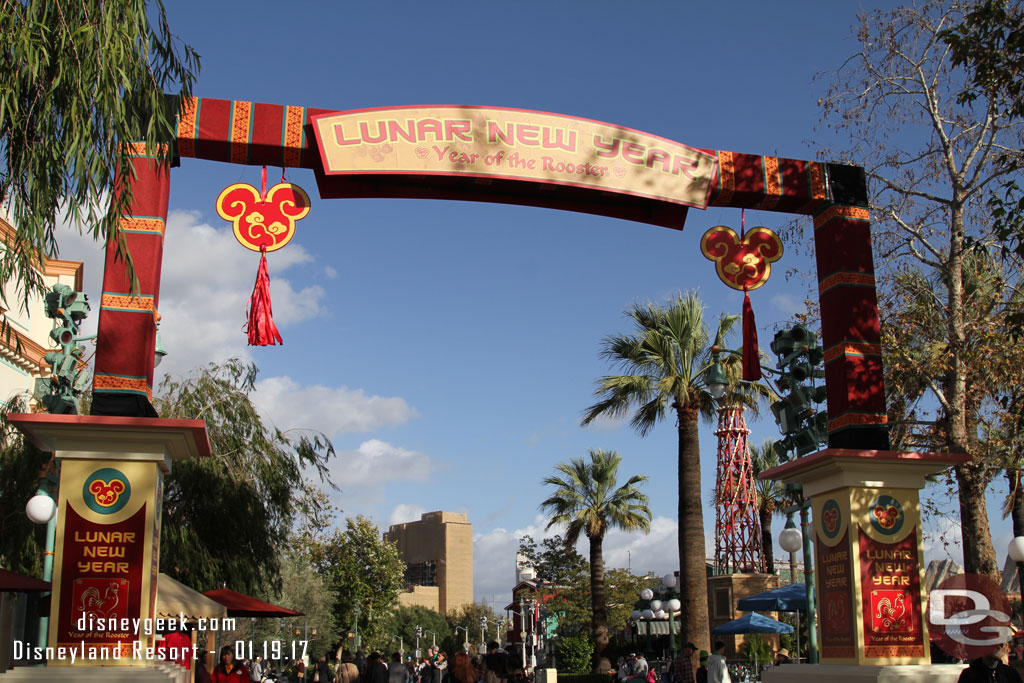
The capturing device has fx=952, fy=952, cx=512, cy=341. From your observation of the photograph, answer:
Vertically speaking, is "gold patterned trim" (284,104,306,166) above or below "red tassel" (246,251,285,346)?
above

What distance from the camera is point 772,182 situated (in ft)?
40.7

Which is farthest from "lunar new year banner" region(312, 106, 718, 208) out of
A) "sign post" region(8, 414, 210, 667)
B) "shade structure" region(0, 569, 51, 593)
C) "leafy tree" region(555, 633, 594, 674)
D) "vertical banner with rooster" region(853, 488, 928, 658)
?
"leafy tree" region(555, 633, 594, 674)

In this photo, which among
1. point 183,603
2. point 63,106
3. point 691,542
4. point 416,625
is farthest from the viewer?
point 416,625

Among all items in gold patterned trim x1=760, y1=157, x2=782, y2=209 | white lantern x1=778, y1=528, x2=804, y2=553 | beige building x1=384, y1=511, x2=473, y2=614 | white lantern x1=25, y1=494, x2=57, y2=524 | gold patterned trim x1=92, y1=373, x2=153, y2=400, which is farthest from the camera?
beige building x1=384, y1=511, x2=473, y2=614

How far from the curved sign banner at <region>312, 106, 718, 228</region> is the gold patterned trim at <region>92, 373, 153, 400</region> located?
3202 millimetres

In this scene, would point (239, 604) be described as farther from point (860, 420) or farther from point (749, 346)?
point (860, 420)

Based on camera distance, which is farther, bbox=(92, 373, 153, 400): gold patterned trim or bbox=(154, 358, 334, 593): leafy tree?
bbox=(154, 358, 334, 593): leafy tree

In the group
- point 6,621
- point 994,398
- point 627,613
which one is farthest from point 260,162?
point 627,613

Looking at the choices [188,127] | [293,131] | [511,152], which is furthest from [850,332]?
[188,127]

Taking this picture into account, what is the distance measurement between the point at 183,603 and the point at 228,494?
17.4 feet

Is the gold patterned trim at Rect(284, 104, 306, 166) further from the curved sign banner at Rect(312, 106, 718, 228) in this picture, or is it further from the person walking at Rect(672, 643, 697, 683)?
the person walking at Rect(672, 643, 697, 683)

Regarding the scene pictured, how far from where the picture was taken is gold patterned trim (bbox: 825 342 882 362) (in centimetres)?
1164

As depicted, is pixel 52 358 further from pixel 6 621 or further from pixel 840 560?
pixel 6 621

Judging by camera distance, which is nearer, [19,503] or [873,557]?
[873,557]
